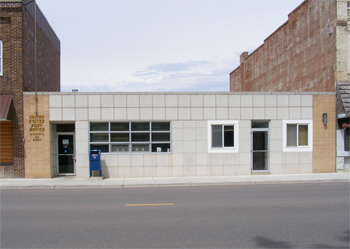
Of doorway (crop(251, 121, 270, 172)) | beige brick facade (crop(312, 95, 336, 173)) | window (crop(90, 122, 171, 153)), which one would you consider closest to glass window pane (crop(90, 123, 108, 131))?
window (crop(90, 122, 171, 153))

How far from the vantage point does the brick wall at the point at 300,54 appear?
17.5 meters

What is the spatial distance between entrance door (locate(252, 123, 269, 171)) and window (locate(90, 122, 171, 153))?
15.2 ft

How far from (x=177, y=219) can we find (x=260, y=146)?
10122 millimetres

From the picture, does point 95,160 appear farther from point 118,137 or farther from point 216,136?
point 216,136

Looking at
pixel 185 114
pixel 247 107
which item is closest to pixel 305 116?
pixel 247 107

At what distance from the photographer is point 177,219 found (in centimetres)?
733

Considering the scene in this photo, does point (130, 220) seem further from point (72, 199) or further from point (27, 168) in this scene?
point (27, 168)

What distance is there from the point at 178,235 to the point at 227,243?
3.33 feet

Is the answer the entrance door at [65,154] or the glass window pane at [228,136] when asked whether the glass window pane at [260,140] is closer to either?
the glass window pane at [228,136]

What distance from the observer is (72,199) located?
10.1 meters

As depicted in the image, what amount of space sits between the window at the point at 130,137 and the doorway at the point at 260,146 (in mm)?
4614

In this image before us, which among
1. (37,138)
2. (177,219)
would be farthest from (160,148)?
(177,219)

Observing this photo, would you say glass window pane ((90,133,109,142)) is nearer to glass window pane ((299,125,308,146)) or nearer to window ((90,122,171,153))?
window ((90,122,171,153))

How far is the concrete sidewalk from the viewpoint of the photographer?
42.8 ft
